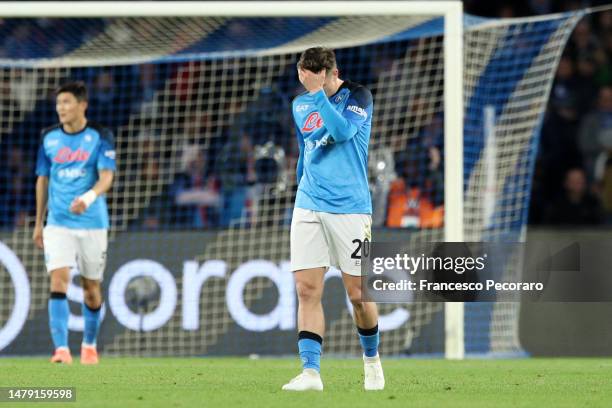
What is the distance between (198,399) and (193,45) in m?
7.25

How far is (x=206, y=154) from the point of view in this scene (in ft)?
45.9

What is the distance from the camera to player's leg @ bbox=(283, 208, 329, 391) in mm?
7422

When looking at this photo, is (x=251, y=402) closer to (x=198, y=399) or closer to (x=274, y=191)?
(x=198, y=399)

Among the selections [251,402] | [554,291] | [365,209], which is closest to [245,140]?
[554,291]

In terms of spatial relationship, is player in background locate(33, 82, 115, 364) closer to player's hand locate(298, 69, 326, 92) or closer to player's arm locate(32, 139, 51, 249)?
player's arm locate(32, 139, 51, 249)

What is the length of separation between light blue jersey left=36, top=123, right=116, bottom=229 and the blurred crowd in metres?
2.11

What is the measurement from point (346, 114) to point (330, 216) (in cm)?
58

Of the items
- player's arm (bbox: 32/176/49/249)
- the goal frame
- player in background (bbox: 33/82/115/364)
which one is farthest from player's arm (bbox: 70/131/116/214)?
the goal frame

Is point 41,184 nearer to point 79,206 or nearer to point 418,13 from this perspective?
point 79,206

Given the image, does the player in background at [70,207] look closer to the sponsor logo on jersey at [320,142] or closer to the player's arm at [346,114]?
the sponsor logo on jersey at [320,142]

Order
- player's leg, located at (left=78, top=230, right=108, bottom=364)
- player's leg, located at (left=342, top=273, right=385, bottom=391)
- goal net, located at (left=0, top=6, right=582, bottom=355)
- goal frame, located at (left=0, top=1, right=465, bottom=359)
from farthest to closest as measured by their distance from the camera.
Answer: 1. goal net, located at (left=0, top=6, right=582, bottom=355)
2. goal frame, located at (left=0, top=1, right=465, bottom=359)
3. player's leg, located at (left=78, top=230, right=108, bottom=364)
4. player's leg, located at (left=342, top=273, right=385, bottom=391)

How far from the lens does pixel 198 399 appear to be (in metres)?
7.04
